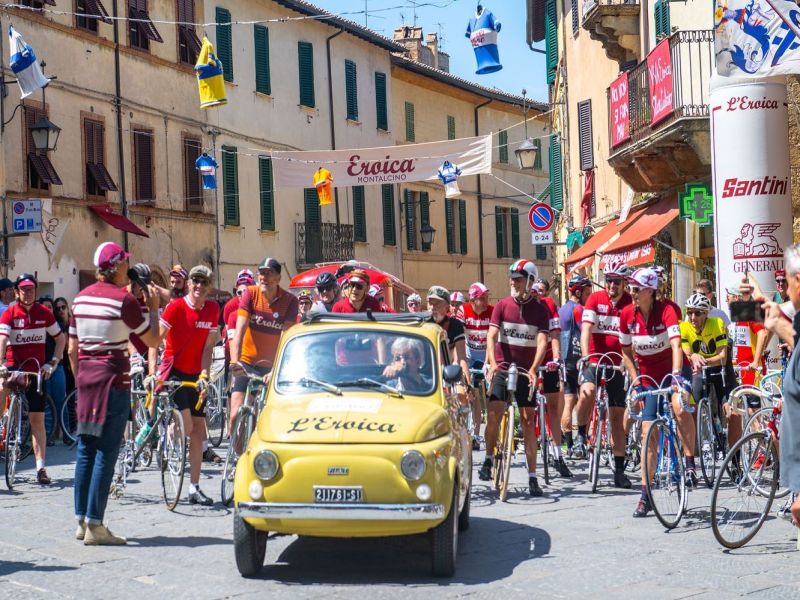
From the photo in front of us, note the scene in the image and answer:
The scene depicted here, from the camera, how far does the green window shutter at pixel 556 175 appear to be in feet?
130

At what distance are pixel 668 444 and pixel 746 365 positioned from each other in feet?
14.8

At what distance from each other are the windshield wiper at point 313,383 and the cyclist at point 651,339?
10.1 feet

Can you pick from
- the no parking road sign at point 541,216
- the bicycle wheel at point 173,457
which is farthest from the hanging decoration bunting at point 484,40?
the bicycle wheel at point 173,457

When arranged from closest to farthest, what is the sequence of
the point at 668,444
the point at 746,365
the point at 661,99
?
the point at 668,444, the point at 746,365, the point at 661,99

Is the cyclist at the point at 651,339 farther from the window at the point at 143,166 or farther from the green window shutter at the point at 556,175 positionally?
the green window shutter at the point at 556,175

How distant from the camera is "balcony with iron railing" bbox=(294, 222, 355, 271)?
41.8 metres

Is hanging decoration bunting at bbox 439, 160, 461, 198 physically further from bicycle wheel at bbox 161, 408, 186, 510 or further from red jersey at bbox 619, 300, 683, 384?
bicycle wheel at bbox 161, 408, 186, 510

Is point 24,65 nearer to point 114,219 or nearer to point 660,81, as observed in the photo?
point 114,219

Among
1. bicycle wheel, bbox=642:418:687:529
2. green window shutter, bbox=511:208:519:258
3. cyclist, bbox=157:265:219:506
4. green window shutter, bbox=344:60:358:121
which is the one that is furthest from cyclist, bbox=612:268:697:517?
green window shutter, bbox=511:208:519:258

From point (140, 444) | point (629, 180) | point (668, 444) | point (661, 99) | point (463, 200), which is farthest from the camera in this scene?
point (463, 200)

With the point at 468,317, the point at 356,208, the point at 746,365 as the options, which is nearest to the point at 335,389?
the point at 746,365

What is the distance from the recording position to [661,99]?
21.3m

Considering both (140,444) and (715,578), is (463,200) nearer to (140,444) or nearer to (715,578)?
(140,444)

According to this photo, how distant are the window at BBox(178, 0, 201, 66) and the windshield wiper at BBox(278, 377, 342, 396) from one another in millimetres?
26706
